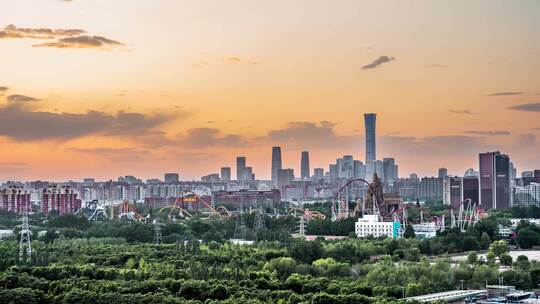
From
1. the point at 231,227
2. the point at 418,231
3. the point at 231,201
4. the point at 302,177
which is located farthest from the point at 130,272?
the point at 302,177

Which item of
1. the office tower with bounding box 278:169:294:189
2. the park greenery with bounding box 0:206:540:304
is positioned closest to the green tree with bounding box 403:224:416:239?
the park greenery with bounding box 0:206:540:304

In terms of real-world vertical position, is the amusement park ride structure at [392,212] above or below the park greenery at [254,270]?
above

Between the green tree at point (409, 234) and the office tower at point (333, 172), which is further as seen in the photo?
the office tower at point (333, 172)

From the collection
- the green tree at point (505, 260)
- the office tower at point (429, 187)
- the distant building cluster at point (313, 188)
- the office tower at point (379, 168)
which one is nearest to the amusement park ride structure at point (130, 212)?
the distant building cluster at point (313, 188)

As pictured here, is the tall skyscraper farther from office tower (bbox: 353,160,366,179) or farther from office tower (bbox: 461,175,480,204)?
office tower (bbox: 461,175,480,204)

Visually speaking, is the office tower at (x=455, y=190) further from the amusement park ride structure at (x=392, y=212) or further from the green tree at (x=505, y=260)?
the green tree at (x=505, y=260)
